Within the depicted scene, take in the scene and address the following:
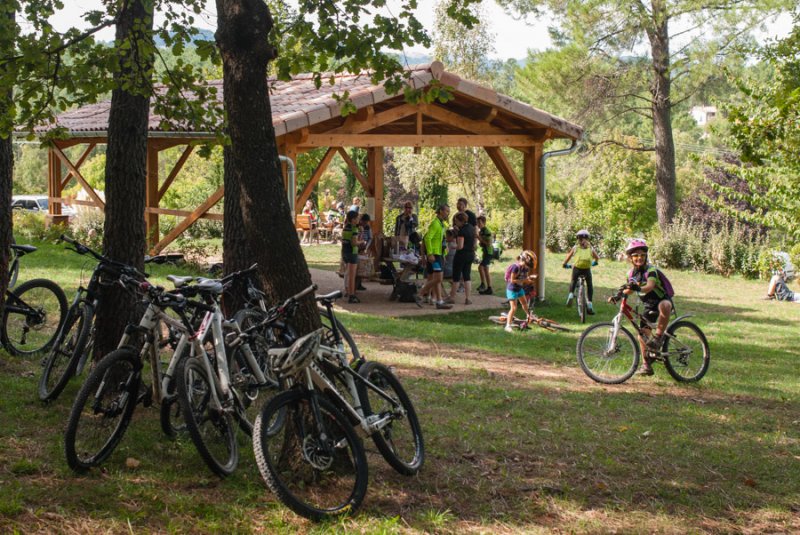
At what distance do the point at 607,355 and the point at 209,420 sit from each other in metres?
5.58

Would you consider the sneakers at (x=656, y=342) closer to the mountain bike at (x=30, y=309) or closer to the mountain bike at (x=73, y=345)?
the mountain bike at (x=73, y=345)

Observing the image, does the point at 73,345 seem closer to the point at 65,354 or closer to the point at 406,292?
the point at 65,354

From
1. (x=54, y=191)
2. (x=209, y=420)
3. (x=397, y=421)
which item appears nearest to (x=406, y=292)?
(x=397, y=421)

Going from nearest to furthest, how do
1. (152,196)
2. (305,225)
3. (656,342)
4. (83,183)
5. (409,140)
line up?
(656,342) < (409,140) < (152,196) < (83,183) < (305,225)

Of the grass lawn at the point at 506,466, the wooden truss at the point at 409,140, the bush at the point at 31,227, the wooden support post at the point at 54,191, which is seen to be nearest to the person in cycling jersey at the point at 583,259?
the wooden truss at the point at 409,140

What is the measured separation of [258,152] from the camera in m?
5.44

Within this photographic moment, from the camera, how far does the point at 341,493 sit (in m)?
5.16

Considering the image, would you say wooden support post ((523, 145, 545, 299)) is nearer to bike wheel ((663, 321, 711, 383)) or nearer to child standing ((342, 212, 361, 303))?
child standing ((342, 212, 361, 303))

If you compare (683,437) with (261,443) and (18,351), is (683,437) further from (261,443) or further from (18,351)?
(18,351)

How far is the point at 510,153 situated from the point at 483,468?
39488mm

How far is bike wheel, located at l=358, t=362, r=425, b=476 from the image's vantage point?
18.2 feet

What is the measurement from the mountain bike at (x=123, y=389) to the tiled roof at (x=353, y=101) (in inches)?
293

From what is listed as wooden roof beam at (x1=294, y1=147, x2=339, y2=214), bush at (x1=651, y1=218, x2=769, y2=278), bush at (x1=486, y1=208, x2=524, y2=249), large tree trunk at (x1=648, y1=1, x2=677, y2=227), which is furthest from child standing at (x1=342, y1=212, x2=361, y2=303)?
bush at (x1=486, y1=208, x2=524, y2=249)

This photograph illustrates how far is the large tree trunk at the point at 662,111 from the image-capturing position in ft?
91.9
